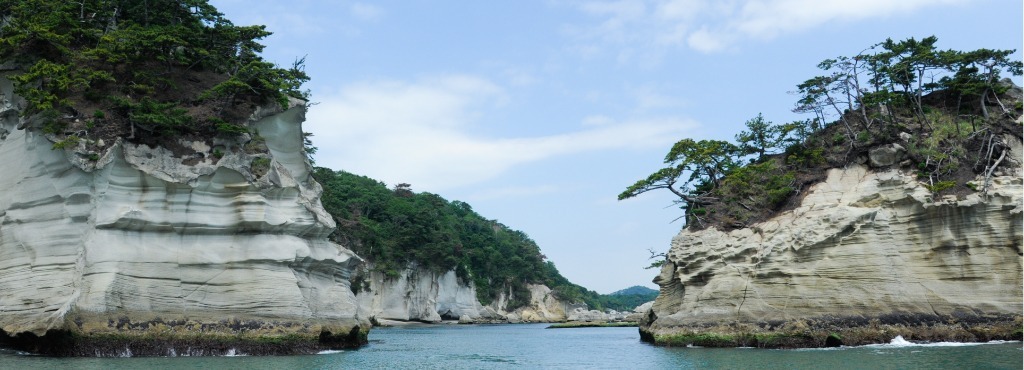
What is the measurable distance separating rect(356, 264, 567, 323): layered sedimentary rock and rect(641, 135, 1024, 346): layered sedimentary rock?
31.2m

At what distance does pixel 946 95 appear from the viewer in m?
32.6

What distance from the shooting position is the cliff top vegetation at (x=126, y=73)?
23344 mm

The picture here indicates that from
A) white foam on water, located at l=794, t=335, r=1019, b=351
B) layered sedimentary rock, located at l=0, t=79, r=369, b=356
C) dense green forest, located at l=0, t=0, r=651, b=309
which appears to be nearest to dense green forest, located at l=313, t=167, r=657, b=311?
dense green forest, located at l=0, t=0, r=651, b=309

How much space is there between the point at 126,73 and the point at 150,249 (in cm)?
644

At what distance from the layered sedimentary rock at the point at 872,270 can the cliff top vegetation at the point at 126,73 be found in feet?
57.1

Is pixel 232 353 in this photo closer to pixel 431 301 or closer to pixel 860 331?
pixel 860 331

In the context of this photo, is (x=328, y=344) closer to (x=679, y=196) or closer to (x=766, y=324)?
(x=766, y=324)

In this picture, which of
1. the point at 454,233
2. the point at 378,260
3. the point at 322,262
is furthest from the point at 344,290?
the point at 454,233

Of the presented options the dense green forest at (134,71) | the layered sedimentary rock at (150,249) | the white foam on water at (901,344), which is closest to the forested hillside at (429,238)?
the dense green forest at (134,71)

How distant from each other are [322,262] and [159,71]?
334 inches

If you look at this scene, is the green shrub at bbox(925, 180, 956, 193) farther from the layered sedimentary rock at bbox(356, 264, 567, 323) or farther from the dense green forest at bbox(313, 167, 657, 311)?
the layered sedimentary rock at bbox(356, 264, 567, 323)

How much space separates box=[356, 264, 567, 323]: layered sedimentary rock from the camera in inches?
2485

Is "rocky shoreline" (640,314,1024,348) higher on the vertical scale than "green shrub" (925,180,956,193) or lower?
lower

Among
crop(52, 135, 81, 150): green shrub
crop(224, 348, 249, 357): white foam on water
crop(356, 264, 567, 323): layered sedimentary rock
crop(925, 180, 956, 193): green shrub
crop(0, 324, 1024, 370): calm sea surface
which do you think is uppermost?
crop(52, 135, 81, 150): green shrub
